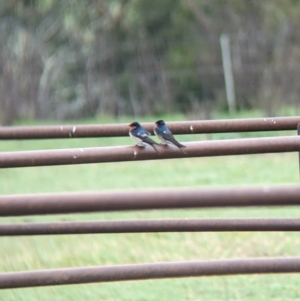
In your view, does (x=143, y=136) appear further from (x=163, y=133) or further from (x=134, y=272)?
(x=134, y=272)

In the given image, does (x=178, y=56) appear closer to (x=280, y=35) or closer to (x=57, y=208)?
(x=280, y=35)

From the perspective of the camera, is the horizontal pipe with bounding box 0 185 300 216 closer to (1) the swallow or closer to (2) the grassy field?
(1) the swallow

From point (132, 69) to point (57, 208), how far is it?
2072 centimetres

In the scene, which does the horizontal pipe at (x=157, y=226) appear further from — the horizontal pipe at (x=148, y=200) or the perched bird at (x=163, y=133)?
the horizontal pipe at (x=148, y=200)

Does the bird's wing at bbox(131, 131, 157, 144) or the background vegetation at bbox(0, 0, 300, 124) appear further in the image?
the background vegetation at bbox(0, 0, 300, 124)

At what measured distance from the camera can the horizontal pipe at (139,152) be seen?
3.12 metres

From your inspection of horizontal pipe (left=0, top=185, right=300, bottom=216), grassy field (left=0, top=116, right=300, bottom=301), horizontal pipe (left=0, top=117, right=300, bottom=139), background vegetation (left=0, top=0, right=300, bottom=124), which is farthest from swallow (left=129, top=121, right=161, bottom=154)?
background vegetation (left=0, top=0, right=300, bottom=124)

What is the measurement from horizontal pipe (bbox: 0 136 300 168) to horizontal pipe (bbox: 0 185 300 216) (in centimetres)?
61

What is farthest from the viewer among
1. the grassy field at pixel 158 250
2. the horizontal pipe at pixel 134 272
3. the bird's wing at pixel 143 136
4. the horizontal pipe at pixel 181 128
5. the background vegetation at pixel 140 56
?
the background vegetation at pixel 140 56

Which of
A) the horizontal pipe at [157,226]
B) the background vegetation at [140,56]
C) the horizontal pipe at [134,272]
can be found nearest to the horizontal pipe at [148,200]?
the horizontal pipe at [134,272]

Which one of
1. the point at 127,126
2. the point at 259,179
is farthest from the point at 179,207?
the point at 259,179

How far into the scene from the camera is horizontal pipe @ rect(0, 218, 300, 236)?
12.6 ft

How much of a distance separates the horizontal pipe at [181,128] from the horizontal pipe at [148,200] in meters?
1.65

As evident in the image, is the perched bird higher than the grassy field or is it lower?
higher
